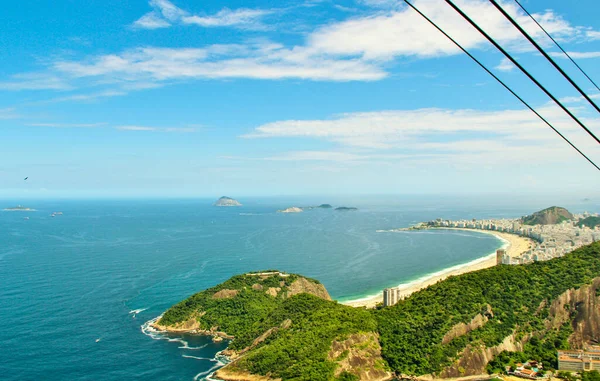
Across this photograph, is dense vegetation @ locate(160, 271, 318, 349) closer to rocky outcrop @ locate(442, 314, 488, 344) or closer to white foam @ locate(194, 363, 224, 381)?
white foam @ locate(194, 363, 224, 381)

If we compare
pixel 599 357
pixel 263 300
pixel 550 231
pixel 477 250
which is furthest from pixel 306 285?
pixel 550 231

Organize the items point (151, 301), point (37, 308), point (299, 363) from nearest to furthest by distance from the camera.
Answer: point (299, 363)
point (37, 308)
point (151, 301)

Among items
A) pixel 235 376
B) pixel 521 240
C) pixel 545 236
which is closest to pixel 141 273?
pixel 235 376

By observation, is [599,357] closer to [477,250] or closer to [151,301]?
[151,301]

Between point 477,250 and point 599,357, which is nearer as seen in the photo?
point 599,357

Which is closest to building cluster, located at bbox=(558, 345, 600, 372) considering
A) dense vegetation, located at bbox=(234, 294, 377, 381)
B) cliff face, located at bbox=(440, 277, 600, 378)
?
cliff face, located at bbox=(440, 277, 600, 378)

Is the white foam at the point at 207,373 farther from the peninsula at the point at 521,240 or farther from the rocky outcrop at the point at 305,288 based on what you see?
the peninsula at the point at 521,240

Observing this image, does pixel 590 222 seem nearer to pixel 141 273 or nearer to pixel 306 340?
pixel 306 340
